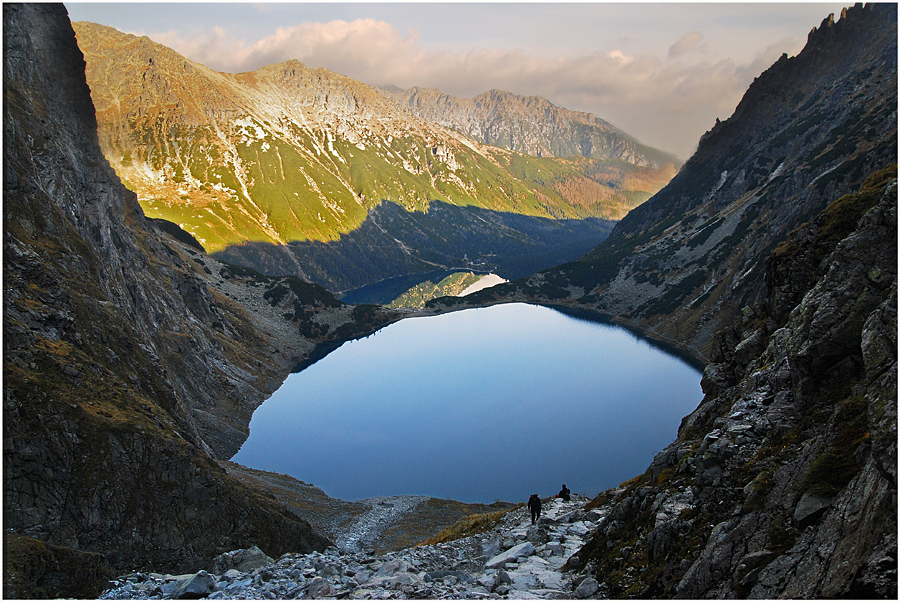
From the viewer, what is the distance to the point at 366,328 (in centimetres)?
19688

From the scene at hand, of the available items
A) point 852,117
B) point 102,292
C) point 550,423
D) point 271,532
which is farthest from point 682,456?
point 852,117

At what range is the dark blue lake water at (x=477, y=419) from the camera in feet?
276

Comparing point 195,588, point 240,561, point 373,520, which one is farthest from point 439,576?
point 373,520

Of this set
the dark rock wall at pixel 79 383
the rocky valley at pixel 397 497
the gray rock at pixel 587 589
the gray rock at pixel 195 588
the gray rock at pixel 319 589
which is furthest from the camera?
the dark rock wall at pixel 79 383

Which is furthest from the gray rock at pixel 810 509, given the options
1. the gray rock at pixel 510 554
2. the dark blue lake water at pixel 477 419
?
the dark blue lake water at pixel 477 419

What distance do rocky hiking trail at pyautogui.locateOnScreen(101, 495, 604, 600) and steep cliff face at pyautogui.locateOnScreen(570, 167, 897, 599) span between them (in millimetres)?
2317

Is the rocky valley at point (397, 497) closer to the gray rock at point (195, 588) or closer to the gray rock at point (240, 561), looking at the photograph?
the gray rock at point (195, 588)

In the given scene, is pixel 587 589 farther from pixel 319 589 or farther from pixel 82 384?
pixel 82 384

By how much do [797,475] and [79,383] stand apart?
45.4 metres

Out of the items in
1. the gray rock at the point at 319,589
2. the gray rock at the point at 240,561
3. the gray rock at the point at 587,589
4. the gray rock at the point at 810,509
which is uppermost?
the gray rock at the point at 810,509

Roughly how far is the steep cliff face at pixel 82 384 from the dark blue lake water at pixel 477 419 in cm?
1909

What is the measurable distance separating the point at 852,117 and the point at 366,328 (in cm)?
17355

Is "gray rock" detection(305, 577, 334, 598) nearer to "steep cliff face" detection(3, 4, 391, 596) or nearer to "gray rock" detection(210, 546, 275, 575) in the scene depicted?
"gray rock" detection(210, 546, 275, 575)

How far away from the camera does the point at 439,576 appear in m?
23.9
